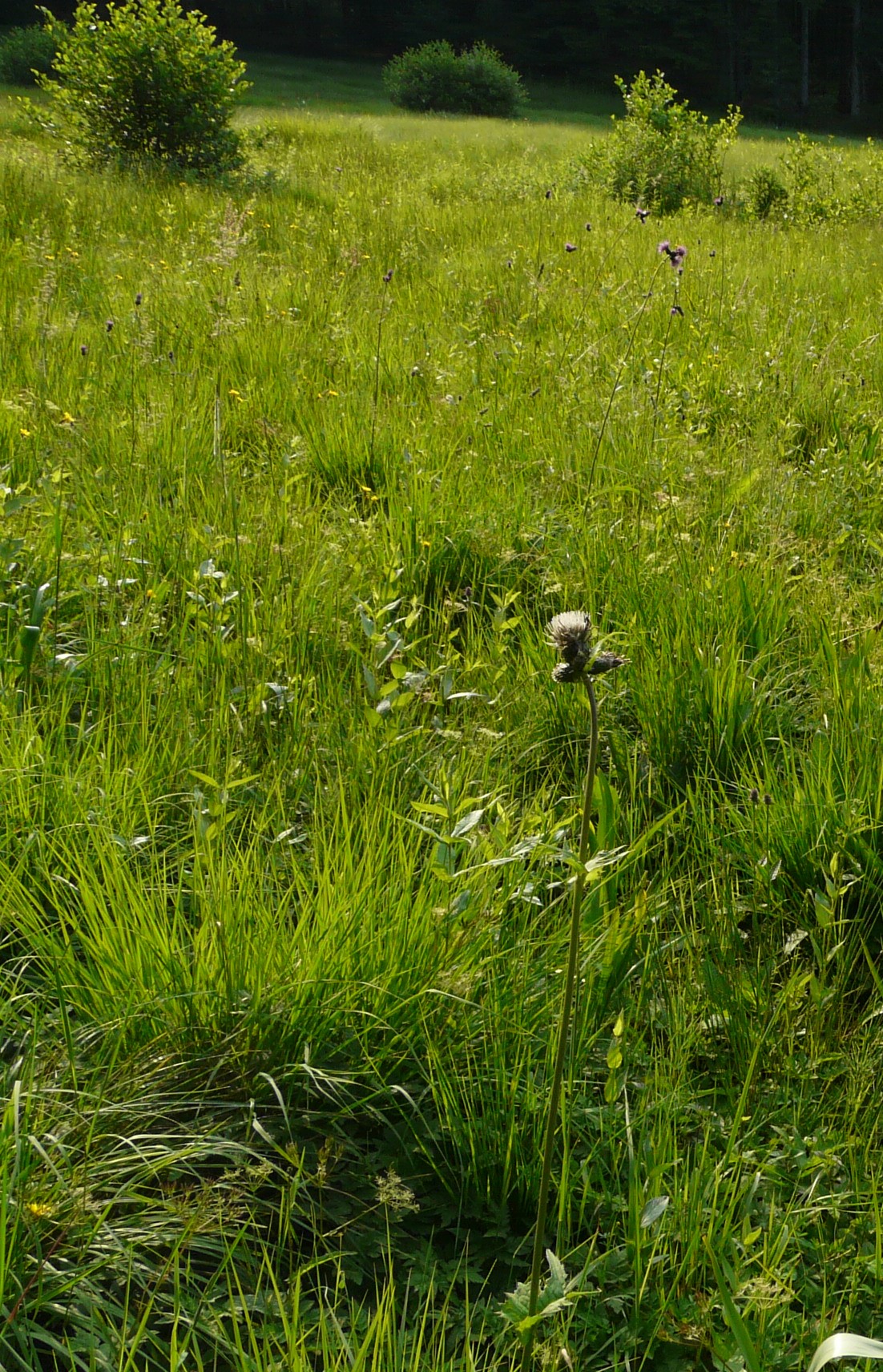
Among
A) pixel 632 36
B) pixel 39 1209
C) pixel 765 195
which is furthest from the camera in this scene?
pixel 632 36

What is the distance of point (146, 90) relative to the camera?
9320 mm

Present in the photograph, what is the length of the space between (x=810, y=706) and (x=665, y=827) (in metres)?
0.56

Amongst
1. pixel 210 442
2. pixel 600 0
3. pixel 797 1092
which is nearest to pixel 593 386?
pixel 210 442

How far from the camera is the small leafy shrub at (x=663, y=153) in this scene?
9.19 metres

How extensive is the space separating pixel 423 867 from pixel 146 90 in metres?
10.0

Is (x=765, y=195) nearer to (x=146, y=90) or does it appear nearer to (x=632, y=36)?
(x=146, y=90)

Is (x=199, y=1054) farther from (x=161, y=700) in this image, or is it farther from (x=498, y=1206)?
(x=161, y=700)

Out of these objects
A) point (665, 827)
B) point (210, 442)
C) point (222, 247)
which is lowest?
point (665, 827)

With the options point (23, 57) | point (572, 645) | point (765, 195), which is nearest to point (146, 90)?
point (765, 195)

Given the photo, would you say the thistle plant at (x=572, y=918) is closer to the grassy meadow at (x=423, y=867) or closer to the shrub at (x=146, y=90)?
the grassy meadow at (x=423, y=867)

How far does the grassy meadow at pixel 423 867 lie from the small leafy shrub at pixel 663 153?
6312 millimetres

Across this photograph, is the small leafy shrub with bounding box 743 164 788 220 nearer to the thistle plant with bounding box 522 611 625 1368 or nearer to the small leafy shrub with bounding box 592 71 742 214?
the small leafy shrub with bounding box 592 71 742 214

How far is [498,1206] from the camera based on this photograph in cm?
126

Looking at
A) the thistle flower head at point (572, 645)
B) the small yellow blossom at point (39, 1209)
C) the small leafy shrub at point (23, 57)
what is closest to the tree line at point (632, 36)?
the small leafy shrub at point (23, 57)
